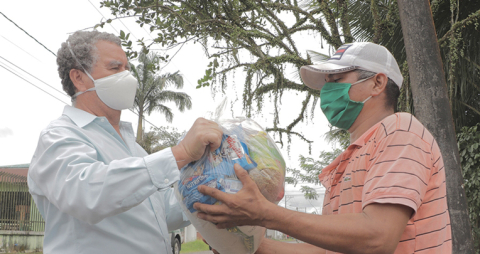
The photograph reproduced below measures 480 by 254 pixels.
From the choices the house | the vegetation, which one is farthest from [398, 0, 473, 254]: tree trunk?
the house

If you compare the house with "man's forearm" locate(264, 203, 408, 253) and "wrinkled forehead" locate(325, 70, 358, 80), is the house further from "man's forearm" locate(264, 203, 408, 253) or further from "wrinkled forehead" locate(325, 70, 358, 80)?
"man's forearm" locate(264, 203, 408, 253)

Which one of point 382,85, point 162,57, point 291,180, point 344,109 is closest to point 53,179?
point 344,109

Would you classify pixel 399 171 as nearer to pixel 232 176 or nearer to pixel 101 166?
pixel 232 176

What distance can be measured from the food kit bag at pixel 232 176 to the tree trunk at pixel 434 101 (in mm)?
2397

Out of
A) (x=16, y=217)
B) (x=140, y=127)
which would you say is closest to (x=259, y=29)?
(x=16, y=217)

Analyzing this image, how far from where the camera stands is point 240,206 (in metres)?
1.46

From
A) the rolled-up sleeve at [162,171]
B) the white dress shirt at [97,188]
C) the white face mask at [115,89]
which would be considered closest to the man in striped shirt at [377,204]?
the rolled-up sleeve at [162,171]

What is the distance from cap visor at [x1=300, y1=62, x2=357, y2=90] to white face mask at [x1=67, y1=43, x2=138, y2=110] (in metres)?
1.03

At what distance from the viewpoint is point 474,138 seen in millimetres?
6750

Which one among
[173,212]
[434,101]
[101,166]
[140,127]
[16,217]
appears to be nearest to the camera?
[101,166]

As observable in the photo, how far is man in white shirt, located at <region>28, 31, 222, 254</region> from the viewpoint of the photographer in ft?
5.02

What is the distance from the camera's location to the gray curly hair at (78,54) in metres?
2.27

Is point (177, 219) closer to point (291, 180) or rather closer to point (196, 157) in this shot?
point (196, 157)

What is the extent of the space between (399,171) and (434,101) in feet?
7.91
